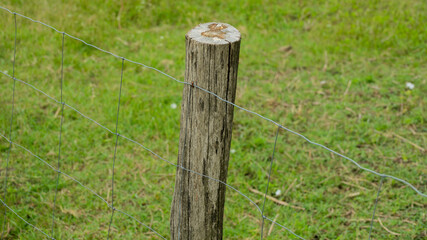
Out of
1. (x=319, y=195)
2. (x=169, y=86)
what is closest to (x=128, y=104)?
(x=169, y=86)

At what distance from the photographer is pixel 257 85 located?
5504 mm

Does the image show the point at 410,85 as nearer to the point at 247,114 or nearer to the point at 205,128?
the point at 247,114

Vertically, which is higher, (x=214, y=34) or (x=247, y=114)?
(x=214, y=34)

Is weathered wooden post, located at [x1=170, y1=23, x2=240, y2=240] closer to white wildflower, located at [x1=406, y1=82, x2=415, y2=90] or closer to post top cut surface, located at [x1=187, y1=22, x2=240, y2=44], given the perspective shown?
post top cut surface, located at [x1=187, y1=22, x2=240, y2=44]

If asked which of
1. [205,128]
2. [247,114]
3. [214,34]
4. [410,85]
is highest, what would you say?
[214,34]

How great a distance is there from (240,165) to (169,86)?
151 cm

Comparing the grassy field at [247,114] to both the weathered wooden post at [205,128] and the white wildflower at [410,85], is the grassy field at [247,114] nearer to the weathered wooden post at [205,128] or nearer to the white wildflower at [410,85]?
the white wildflower at [410,85]

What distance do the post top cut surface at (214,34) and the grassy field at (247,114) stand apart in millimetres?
1760

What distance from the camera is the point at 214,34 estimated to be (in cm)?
232

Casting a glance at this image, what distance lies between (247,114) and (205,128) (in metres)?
2.65

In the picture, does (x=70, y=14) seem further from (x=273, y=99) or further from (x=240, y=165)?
(x=240, y=165)

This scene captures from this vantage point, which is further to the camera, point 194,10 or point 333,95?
point 194,10

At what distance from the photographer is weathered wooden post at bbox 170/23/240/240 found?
2.24 meters

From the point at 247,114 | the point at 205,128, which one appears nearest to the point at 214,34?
Answer: the point at 205,128
